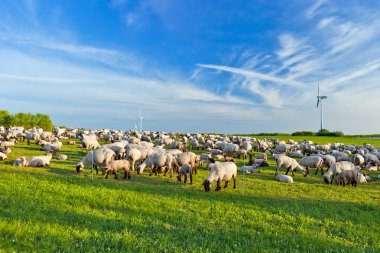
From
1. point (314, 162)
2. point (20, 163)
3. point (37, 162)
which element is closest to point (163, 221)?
point (37, 162)

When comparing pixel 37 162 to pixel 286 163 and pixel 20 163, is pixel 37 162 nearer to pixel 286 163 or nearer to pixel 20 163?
pixel 20 163

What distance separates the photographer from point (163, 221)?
12203mm

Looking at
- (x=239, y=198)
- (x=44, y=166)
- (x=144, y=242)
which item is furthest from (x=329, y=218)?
(x=44, y=166)

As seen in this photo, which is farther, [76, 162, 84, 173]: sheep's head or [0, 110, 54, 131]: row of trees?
[0, 110, 54, 131]: row of trees

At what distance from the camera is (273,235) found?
38.2 ft

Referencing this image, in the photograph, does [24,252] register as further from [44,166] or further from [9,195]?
[44,166]

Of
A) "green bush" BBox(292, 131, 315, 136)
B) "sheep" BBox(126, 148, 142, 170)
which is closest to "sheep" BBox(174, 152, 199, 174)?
"sheep" BBox(126, 148, 142, 170)

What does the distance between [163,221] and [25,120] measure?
8765 centimetres

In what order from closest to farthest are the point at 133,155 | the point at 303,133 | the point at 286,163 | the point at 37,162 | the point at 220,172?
the point at 220,172, the point at 37,162, the point at 133,155, the point at 286,163, the point at 303,133

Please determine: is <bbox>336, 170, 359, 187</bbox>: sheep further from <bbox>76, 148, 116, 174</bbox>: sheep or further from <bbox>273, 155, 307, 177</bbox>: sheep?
<bbox>76, 148, 116, 174</bbox>: sheep

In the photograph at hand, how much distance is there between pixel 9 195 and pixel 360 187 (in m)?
27.8

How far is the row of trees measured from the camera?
85625 millimetres

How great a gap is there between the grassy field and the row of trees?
252 feet

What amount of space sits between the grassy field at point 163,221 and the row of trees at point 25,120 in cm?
7672
